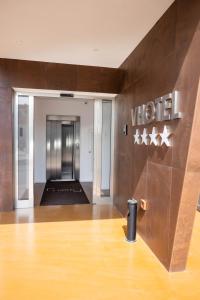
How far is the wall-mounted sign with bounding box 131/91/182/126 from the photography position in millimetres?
2465

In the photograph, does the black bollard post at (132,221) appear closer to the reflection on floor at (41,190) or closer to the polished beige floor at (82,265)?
the polished beige floor at (82,265)

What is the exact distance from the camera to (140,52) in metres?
3.63

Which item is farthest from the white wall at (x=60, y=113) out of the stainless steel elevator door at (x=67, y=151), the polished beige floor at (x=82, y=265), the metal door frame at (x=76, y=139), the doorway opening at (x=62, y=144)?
the polished beige floor at (x=82, y=265)

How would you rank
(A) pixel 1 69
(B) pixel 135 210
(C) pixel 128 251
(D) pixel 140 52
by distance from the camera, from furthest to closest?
(A) pixel 1 69, (D) pixel 140 52, (B) pixel 135 210, (C) pixel 128 251

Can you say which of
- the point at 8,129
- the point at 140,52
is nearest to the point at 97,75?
the point at 140,52

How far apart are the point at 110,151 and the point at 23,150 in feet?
6.36

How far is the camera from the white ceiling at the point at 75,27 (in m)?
2.66

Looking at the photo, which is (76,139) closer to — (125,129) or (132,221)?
(125,129)

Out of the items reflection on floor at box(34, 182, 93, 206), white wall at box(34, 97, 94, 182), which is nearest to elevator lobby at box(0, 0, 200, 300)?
reflection on floor at box(34, 182, 93, 206)

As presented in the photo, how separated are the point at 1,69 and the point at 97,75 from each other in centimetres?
188

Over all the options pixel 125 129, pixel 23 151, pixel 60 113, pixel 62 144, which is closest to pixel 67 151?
pixel 62 144

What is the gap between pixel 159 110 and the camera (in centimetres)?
287

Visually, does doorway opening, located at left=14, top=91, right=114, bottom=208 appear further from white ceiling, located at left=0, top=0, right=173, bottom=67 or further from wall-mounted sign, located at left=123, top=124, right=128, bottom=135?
white ceiling, located at left=0, top=0, right=173, bottom=67

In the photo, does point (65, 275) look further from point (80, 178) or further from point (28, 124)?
point (80, 178)
